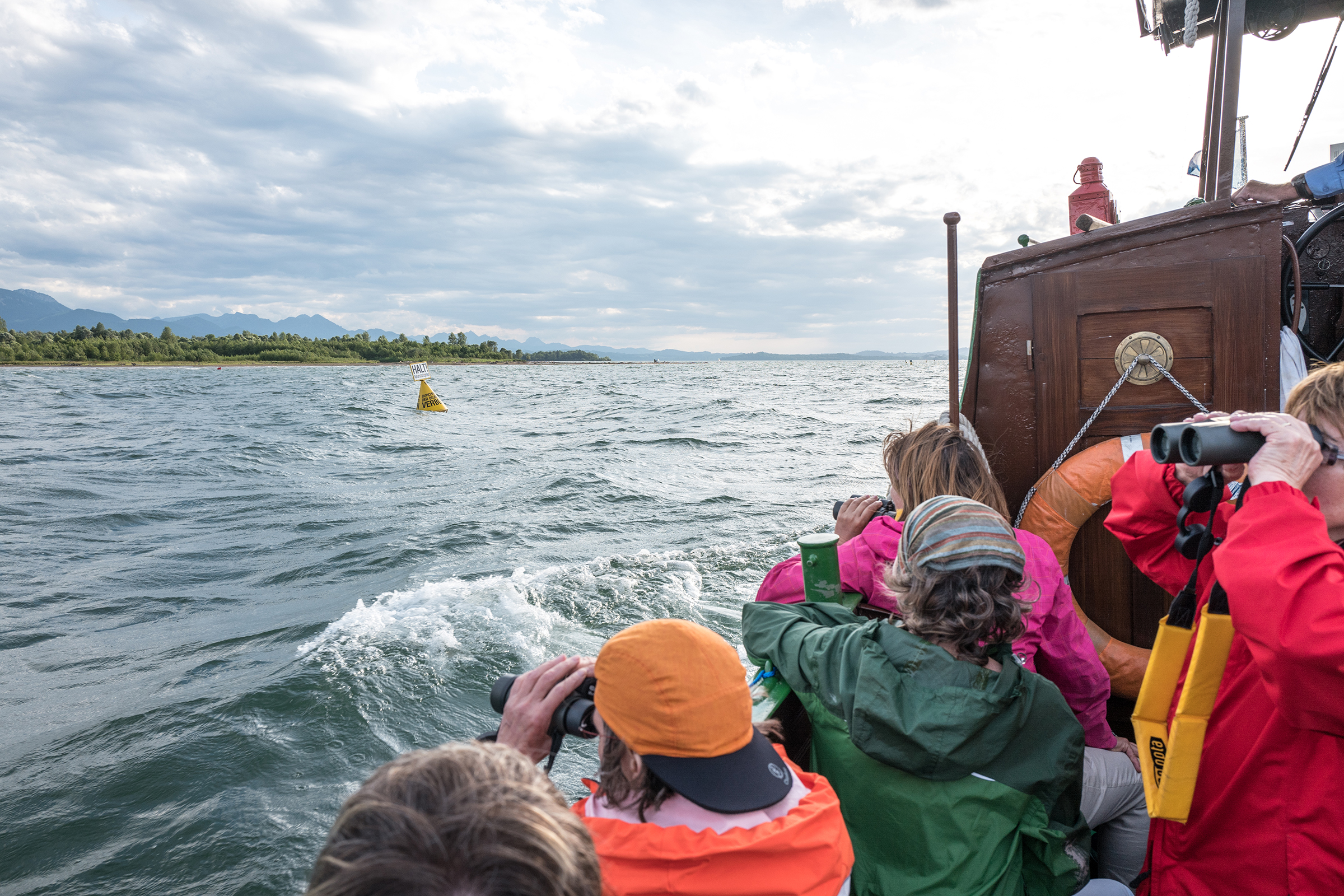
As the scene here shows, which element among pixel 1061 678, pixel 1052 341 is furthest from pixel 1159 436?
pixel 1052 341

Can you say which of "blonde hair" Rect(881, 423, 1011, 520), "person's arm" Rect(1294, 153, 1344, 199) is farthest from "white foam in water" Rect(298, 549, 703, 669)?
"person's arm" Rect(1294, 153, 1344, 199)

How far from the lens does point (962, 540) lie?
4.80 ft

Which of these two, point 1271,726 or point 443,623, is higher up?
point 1271,726

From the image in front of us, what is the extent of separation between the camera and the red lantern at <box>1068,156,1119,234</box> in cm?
406

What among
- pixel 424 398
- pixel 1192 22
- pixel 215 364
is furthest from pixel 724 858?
pixel 215 364

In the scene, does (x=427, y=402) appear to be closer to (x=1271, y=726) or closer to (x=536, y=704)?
(x=536, y=704)

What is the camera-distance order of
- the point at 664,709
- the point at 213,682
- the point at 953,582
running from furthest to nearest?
the point at 213,682, the point at 953,582, the point at 664,709

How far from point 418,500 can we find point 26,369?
254ft

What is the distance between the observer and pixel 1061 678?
212cm

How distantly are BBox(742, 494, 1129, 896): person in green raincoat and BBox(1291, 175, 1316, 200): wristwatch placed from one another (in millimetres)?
2624

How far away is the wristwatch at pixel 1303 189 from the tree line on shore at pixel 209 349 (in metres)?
97.5

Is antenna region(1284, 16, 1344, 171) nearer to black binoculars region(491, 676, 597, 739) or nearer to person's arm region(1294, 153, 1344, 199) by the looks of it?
person's arm region(1294, 153, 1344, 199)

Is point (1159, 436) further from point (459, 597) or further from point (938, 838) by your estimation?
point (459, 597)

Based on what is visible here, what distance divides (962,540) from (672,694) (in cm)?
68
